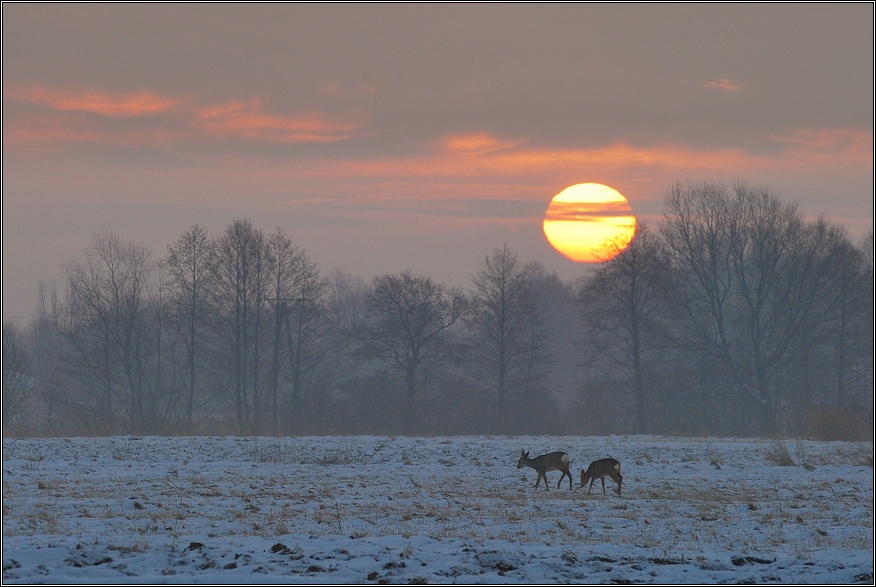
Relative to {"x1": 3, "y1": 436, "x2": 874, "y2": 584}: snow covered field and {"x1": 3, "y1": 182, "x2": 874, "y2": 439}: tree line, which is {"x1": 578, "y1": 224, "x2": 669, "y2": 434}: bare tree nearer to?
{"x1": 3, "y1": 182, "x2": 874, "y2": 439}: tree line

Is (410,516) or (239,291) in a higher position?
(239,291)

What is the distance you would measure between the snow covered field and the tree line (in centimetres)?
2750

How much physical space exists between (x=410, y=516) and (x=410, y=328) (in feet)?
154

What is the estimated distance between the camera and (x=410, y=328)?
2440 inches

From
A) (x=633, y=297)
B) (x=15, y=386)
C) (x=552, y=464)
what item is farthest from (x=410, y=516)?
(x=15, y=386)

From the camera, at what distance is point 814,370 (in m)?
59.6

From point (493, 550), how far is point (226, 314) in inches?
2045

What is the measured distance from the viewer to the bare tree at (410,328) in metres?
61.0

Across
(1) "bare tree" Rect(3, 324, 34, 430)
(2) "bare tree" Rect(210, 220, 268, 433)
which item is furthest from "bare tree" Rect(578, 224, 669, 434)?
(1) "bare tree" Rect(3, 324, 34, 430)

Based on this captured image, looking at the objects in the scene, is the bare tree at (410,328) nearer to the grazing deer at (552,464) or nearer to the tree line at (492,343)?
the tree line at (492,343)

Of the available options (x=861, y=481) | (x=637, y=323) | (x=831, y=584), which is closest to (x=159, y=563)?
(x=831, y=584)

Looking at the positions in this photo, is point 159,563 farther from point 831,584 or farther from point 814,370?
point 814,370

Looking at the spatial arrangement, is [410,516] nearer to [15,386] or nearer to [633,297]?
[633,297]

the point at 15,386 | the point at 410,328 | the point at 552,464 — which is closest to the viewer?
the point at 552,464
